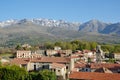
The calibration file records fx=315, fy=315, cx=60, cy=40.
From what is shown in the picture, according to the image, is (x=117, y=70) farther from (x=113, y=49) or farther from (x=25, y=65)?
(x=113, y=49)

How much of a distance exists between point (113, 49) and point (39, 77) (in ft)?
317

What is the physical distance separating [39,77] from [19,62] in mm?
22575

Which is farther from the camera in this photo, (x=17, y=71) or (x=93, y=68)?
(x=93, y=68)

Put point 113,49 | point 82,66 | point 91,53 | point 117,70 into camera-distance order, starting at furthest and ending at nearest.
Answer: point 113,49, point 91,53, point 82,66, point 117,70

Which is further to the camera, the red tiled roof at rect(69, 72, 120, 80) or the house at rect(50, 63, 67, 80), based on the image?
the house at rect(50, 63, 67, 80)

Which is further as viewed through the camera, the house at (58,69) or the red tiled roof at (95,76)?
the house at (58,69)

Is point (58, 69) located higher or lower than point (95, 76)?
higher

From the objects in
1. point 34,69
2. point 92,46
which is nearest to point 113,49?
point 92,46

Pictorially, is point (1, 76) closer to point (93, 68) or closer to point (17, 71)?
point (17, 71)

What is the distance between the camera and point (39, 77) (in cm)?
5497

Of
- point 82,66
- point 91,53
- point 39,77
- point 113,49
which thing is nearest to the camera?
point 39,77

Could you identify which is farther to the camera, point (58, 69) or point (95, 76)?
point (58, 69)

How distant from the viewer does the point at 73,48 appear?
504 ft

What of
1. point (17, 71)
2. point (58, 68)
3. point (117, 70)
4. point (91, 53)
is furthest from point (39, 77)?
point (91, 53)
